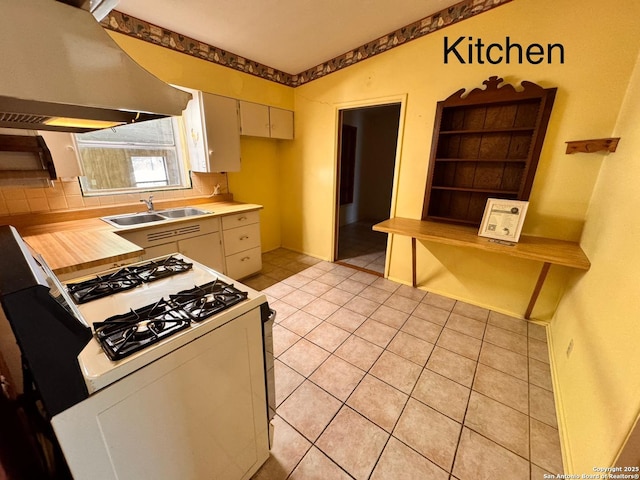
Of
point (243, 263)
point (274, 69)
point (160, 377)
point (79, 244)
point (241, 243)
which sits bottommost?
point (243, 263)

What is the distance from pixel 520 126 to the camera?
83.4 inches

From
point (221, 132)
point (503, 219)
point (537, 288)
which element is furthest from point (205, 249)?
point (537, 288)

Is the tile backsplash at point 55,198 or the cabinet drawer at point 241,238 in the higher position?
the tile backsplash at point 55,198

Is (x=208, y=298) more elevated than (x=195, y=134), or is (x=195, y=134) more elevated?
(x=195, y=134)

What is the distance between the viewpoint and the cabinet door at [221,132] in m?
2.62

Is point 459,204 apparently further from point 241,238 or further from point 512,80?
point 241,238

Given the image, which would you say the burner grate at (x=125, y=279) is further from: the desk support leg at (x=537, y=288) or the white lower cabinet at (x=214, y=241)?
the desk support leg at (x=537, y=288)

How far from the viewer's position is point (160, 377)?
76cm

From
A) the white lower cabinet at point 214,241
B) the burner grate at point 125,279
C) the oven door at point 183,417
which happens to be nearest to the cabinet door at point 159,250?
the white lower cabinet at point 214,241

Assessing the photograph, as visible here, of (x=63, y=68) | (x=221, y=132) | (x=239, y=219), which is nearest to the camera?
(x=63, y=68)

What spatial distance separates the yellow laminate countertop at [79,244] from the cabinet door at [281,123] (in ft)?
5.90

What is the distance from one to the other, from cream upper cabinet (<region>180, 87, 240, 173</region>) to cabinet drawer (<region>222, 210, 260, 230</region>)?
544mm

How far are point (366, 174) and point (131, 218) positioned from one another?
4.65 m

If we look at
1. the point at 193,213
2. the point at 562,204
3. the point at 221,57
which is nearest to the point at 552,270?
the point at 562,204
